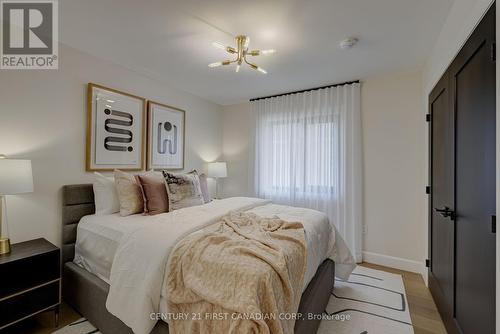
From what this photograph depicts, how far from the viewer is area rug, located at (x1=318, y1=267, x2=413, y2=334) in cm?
190

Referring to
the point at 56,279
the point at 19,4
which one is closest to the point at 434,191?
the point at 56,279

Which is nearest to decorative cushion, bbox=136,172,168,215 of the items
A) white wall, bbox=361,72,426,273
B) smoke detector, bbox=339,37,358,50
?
smoke detector, bbox=339,37,358,50

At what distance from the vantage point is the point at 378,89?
125 inches

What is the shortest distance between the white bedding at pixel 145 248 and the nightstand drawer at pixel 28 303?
0.28 m

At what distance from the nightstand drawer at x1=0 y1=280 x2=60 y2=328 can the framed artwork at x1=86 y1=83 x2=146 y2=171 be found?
1169mm

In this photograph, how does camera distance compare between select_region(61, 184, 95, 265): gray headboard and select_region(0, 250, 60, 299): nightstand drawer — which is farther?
select_region(61, 184, 95, 265): gray headboard

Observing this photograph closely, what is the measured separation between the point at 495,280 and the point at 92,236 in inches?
107

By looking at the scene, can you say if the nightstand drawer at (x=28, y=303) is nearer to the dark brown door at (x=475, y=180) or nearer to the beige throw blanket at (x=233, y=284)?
the beige throw blanket at (x=233, y=284)

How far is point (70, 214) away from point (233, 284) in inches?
78.9

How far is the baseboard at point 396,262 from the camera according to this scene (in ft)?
9.53

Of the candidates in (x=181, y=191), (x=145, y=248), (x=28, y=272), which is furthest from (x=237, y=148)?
(x=28, y=272)

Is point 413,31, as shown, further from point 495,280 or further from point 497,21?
point 495,280

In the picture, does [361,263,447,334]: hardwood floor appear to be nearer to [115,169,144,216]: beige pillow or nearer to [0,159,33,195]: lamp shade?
[115,169,144,216]: beige pillow

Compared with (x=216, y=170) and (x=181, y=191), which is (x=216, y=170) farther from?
(x=181, y=191)
